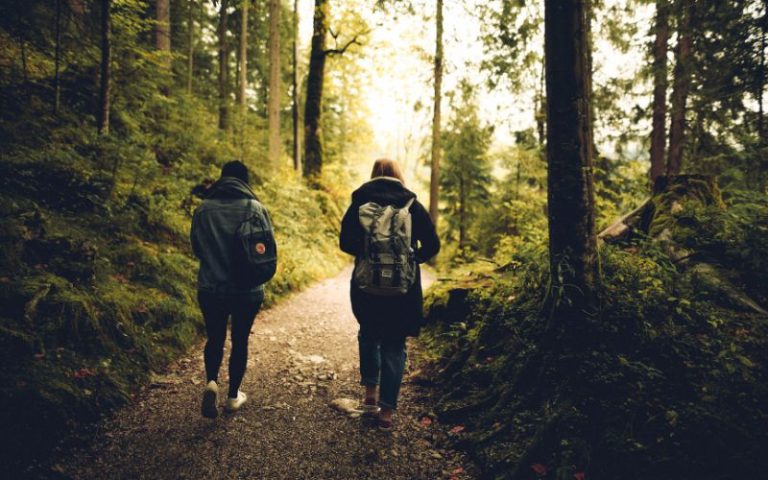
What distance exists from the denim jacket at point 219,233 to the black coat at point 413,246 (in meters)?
0.96

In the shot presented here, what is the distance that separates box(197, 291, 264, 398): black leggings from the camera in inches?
137

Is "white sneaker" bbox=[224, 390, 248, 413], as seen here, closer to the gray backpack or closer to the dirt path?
the dirt path

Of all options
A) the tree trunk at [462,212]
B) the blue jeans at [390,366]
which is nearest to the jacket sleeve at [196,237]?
the blue jeans at [390,366]

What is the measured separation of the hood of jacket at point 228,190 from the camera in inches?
142

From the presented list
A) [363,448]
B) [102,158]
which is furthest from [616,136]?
[102,158]

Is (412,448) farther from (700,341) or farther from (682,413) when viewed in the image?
(700,341)

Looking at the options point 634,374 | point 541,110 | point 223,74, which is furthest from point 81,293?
point 223,74

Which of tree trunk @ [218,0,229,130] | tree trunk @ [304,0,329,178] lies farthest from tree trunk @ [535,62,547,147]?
tree trunk @ [218,0,229,130]

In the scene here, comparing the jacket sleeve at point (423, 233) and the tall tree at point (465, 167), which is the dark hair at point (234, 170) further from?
the tall tree at point (465, 167)

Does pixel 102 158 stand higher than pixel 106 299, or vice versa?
pixel 102 158

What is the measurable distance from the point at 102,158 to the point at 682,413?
788 centimetres

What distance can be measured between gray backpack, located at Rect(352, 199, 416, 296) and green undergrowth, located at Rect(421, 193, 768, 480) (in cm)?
136

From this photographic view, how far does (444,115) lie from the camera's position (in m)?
17.1

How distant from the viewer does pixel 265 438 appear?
133 inches
